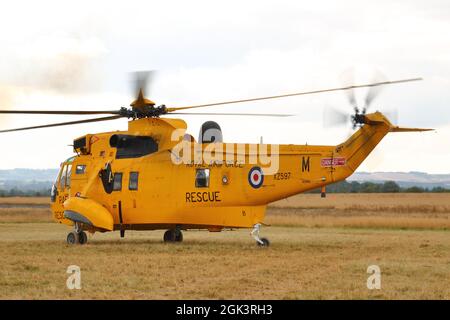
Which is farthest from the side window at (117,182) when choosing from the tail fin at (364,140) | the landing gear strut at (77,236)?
the tail fin at (364,140)

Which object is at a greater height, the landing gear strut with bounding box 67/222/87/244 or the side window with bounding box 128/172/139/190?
the side window with bounding box 128/172/139/190

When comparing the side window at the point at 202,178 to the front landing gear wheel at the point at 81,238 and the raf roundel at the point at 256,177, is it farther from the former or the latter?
the front landing gear wheel at the point at 81,238

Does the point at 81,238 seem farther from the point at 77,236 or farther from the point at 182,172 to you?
the point at 182,172

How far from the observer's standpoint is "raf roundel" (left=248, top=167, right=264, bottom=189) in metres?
26.2

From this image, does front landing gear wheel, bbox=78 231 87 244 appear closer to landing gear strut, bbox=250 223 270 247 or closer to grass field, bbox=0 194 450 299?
grass field, bbox=0 194 450 299

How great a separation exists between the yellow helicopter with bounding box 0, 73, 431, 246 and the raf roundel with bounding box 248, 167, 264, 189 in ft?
0.11

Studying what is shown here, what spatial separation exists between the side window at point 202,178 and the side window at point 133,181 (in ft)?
8.15

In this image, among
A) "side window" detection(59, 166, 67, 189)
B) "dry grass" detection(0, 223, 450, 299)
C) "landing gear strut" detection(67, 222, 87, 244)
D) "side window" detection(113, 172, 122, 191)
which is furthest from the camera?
"side window" detection(59, 166, 67, 189)

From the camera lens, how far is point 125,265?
21250 mm

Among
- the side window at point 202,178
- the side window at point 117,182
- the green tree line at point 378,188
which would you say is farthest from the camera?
the green tree line at point 378,188

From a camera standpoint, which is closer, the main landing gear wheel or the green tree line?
the main landing gear wheel

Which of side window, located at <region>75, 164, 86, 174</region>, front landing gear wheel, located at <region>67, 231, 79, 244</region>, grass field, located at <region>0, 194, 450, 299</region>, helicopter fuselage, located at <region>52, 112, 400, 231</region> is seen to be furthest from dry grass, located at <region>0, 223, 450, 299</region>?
side window, located at <region>75, 164, 86, 174</region>

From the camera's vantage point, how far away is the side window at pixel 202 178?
2705 centimetres
